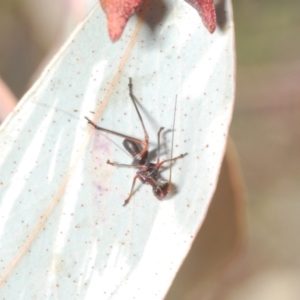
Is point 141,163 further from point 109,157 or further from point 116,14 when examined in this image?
point 116,14

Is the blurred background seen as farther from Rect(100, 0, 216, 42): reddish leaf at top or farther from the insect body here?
Rect(100, 0, 216, 42): reddish leaf at top

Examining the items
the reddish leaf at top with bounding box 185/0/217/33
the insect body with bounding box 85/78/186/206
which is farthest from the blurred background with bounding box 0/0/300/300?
the reddish leaf at top with bounding box 185/0/217/33

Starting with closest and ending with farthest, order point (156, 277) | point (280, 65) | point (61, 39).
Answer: point (156, 277) → point (61, 39) → point (280, 65)

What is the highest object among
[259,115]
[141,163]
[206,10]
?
[206,10]

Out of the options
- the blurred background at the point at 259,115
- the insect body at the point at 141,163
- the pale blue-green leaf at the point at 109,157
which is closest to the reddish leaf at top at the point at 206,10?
the pale blue-green leaf at the point at 109,157

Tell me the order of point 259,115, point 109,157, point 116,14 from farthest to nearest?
point 259,115, point 109,157, point 116,14

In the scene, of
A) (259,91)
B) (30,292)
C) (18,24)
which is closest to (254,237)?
(259,91)

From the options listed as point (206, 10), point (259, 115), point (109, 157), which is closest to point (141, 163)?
point (109, 157)

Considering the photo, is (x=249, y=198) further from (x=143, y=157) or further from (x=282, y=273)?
(x=143, y=157)
